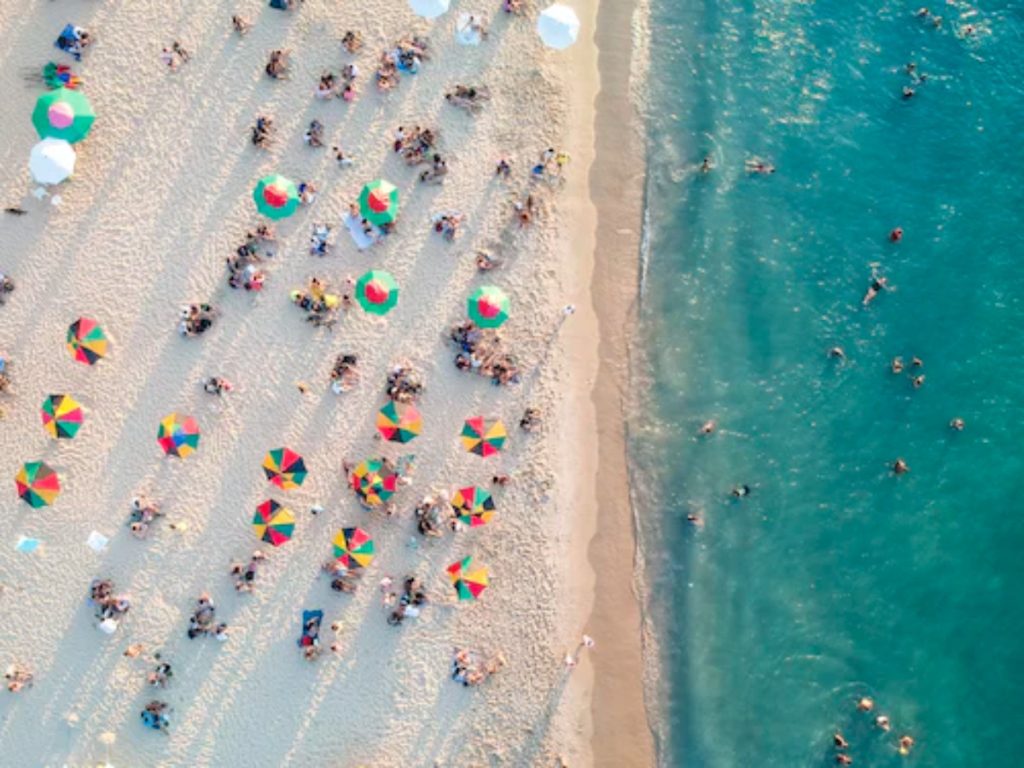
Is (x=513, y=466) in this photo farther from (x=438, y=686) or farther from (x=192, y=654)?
(x=192, y=654)

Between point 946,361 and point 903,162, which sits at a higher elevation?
point 903,162

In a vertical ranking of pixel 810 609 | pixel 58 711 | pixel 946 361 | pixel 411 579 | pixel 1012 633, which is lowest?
pixel 58 711

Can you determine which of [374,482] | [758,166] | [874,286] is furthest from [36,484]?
[874,286]

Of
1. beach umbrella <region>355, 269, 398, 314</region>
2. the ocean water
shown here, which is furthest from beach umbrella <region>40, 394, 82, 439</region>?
the ocean water

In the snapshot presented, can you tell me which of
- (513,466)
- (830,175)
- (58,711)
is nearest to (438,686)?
(513,466)

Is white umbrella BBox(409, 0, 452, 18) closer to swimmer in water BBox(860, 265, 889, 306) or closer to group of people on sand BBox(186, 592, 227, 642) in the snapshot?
swimmer in water BBox(860, 265, 889, 306)

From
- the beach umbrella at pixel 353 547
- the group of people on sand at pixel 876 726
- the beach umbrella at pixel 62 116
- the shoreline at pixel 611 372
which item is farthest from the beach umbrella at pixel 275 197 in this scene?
the group of people on sand at pixel 876 726

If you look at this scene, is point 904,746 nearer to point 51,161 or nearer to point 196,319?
point 196,319

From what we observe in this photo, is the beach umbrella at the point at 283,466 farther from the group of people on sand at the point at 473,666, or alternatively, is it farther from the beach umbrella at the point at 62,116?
the beach umbrella at the point at 62,116
